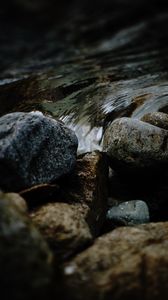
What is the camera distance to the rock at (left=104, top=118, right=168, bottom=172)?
242 inches

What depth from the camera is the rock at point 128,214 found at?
535 cm

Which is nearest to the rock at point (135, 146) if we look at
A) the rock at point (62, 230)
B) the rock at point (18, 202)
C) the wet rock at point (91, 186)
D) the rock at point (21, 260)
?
the wet rock at point (91, 186)

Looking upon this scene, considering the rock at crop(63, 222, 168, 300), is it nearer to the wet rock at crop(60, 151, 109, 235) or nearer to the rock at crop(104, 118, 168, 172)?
the wet rock at crop(60, 151, 109, 235)

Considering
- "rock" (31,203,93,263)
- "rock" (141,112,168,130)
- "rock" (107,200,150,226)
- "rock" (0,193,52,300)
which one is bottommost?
"rock" (107,200,150,226)

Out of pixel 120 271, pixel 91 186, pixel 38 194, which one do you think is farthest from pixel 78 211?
pixel 120 271

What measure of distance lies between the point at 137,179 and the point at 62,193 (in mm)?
2131

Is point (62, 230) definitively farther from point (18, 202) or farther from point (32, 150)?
point (32, 150)

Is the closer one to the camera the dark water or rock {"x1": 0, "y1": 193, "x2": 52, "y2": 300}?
rock {"x1": 0, "y1": 193, "x2": 52, "y2": 300}

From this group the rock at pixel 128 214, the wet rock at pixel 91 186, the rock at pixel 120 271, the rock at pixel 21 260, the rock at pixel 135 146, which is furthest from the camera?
the rock at pixel 135 146

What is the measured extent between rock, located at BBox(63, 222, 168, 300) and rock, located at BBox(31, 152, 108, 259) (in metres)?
0.19

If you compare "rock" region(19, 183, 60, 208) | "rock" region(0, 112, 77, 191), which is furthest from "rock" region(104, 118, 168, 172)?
"rock" region(19, 183, 60, 208)

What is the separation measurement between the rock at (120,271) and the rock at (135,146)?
8.38 feet

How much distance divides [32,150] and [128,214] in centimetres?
183

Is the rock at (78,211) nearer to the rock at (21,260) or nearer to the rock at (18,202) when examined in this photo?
the rock at (18,202)
